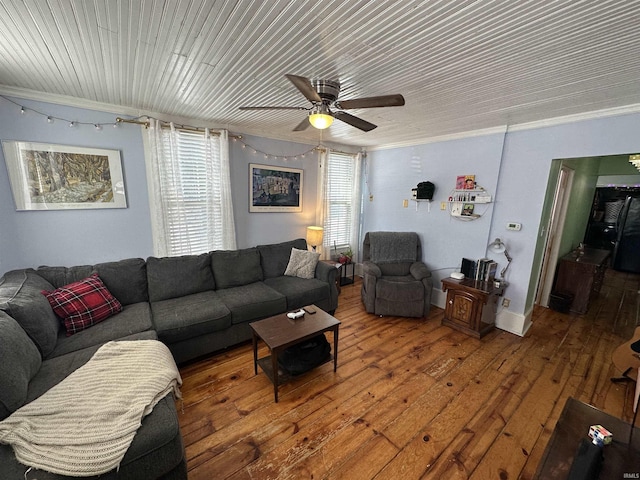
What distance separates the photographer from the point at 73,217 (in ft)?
8.34

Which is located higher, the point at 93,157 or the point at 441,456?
the point at 93,157

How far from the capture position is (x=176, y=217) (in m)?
3.06

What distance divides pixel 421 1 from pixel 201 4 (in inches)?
40.2

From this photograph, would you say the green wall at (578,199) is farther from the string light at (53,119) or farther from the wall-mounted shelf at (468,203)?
the string light at (53,119)

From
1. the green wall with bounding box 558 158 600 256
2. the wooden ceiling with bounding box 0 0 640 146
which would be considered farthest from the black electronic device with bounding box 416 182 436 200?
the green wall with bounding box 558 158 600 256

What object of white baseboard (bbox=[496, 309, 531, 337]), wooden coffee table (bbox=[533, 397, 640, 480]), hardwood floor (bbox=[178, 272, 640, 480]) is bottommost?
hardwood floor (bbox=[178, 272, 640, 480])

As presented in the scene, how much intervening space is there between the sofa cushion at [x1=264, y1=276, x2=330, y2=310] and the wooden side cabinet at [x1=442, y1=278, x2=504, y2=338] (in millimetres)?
1534

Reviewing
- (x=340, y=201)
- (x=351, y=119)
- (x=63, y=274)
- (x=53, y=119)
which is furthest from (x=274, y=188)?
(x=63, y=274)

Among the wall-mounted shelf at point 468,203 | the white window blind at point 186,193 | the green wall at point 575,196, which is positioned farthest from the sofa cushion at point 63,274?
the green wall at point 575,196

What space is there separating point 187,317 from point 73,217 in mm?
1628

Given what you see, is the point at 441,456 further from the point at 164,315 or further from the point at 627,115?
the point at 627,115

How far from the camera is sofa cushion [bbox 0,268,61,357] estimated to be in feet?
5.33

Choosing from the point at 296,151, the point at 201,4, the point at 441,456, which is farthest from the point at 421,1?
the point at 296,151

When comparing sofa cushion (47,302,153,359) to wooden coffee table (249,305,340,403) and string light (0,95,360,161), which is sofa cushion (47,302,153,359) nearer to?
wooden coffee table (249,305,340,403)
